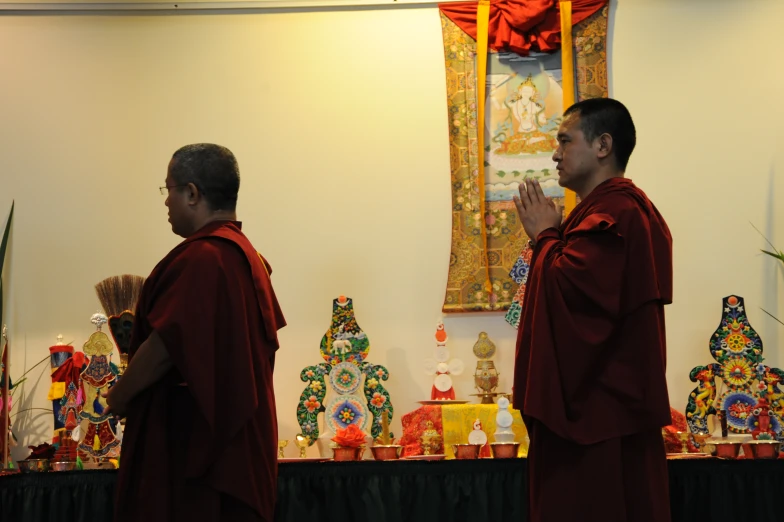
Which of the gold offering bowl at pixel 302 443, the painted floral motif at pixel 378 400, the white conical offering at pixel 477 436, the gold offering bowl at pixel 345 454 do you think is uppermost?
the painted floral motif at pixel 378 400

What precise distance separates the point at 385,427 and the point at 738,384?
148cm

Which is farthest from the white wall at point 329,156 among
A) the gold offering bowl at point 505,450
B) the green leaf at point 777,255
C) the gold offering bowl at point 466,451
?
the gold offering bowl at point 505,450

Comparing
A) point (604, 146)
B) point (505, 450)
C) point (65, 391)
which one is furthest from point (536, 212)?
point (65, 391)

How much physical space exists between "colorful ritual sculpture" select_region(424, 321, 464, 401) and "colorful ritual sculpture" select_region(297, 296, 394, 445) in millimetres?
237

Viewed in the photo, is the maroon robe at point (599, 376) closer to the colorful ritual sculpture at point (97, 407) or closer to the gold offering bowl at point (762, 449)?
the gold offering bowl at point (762, 449)

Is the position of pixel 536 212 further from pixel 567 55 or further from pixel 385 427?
pixel 567 55

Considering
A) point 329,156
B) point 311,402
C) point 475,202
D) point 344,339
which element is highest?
point 329,156

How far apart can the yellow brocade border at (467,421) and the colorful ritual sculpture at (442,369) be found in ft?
0.52

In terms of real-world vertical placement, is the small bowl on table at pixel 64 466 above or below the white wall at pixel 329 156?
below

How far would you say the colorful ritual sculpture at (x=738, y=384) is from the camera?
150 inches

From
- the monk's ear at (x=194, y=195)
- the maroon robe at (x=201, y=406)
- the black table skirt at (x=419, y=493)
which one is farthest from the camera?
the black table skirt at (x=419, y=493)

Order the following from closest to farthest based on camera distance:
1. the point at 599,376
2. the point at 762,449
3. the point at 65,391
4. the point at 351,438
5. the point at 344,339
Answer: the point at 599,376
the point at 762,449
the point at 351,438
the point at 65,391
the point at 344,339

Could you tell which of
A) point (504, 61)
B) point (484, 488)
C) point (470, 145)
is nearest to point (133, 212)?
point (470, 145)

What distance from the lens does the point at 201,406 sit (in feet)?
7.55
